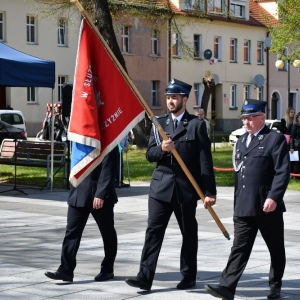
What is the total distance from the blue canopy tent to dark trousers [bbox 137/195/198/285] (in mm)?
8456

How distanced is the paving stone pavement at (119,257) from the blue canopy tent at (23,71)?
239cm

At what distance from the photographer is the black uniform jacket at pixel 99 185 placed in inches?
308

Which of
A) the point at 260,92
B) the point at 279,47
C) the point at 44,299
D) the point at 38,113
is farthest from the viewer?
the point at 260,92

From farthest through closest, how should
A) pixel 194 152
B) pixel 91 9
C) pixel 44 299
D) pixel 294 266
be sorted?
pixel 91 9
pixel 294 266
pixel 194 152
pixel 44 299

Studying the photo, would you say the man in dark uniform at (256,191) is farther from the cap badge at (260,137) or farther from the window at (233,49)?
the window at (233,49)

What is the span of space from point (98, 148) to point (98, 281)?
131 centimetres

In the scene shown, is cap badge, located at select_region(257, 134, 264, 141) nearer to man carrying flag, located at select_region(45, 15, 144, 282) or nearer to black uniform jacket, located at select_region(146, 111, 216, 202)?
black uniform jacket, located at select_region(146, 111, 216, 202)

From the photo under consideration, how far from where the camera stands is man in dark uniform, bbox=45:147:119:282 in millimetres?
7848

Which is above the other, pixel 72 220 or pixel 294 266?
pixel 72 220

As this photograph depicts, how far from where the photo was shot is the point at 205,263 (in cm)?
904

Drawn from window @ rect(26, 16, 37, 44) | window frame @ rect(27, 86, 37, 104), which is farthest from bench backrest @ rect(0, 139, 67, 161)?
window @ rect(26, 16, 37, 44)

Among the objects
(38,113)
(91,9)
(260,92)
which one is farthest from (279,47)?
(260,92)

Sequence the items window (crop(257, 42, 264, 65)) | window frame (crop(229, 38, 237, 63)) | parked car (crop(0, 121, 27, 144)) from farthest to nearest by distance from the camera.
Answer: window (crop(257, 42, 264, 65)) → window frame (crop(229, 38, 237, 63)) → parked car (crop(0, 121, 27, 144))

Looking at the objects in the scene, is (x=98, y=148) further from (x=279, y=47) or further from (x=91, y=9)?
(x=279, y=47)
